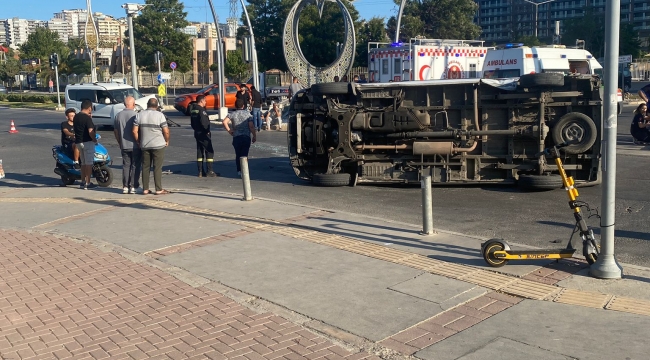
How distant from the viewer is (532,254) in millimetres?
7137

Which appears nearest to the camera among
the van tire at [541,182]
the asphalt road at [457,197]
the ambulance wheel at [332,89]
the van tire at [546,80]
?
the asphalt road at [457,197]

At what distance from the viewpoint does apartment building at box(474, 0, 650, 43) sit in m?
105

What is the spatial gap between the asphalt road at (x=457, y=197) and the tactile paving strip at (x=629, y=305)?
146 cm

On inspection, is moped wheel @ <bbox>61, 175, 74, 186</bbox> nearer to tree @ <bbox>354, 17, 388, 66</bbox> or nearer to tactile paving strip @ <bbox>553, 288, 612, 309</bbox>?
tactile paving strip @ <bbox>553, 288, 612, 309</bbox>

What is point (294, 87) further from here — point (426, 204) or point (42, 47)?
point (42, 47)

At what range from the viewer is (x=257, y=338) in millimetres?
5676

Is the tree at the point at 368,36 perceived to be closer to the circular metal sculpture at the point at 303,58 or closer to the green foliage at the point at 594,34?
the green foliage at the point at 594,34

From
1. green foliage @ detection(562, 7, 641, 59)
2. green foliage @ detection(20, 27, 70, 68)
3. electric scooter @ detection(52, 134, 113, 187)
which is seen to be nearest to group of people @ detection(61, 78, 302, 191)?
electric scooter @ detection(52, 134, 113, 187)

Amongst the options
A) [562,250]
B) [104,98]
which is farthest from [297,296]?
[104,98]

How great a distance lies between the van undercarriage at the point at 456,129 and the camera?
11594mm

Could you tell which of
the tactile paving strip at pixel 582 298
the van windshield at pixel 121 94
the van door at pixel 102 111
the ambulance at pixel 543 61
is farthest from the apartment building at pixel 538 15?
the tactile paving strip at pixel 582 298

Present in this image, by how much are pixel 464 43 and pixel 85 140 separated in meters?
15.6

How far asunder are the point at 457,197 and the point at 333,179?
2.27m

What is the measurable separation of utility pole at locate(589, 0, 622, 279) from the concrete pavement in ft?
0.72
